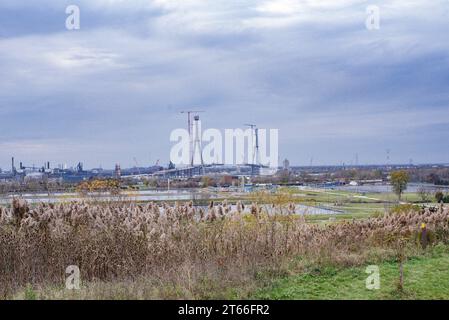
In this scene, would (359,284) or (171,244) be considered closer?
(359,284)

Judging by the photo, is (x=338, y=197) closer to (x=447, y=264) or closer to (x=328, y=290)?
(x=447, y=264)

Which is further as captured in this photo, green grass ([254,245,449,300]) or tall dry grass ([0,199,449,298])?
tall dry grass ([0,199,449,298])

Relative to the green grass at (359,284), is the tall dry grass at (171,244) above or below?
above

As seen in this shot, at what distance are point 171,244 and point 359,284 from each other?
308cm

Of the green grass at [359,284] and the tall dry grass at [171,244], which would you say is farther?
the tall dry grass at [171,244]

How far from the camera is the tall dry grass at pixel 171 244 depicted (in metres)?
7.26

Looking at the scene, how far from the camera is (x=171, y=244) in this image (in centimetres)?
828

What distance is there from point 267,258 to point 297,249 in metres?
0.90

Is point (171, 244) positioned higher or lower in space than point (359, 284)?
higher

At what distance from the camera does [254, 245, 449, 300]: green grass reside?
6441 millimetres

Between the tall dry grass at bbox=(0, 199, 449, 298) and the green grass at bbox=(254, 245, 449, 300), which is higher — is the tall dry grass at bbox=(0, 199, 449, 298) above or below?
above

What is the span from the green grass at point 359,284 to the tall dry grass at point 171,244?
0.46 meters

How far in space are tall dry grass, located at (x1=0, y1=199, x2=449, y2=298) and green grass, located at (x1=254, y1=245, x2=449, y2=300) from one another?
455mm
